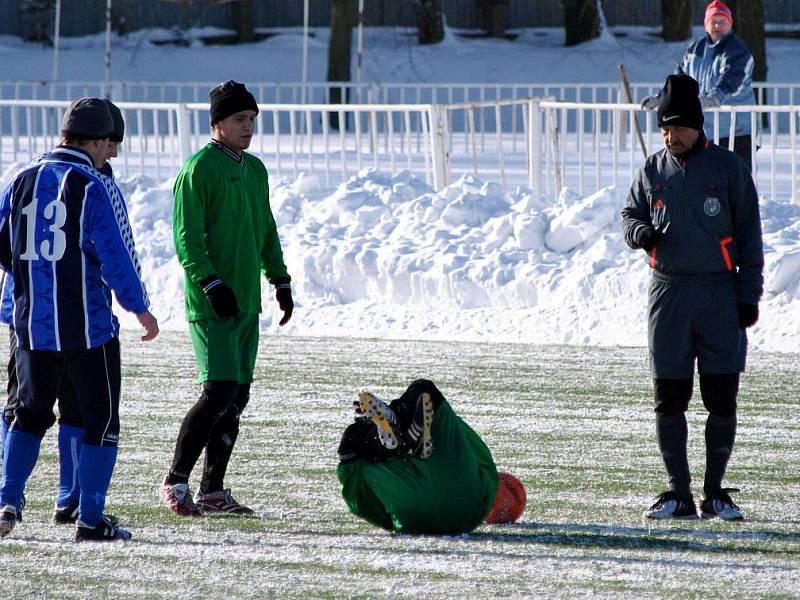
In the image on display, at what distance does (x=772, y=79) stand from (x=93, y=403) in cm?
2839

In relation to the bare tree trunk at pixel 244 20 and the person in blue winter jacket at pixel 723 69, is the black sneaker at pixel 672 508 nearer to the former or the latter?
the person in blue winter jacket at pixel 723 69

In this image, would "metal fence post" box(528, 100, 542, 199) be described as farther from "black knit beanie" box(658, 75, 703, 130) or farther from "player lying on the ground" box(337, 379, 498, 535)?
"player lying on the ground" box(337, 379, 498, 535)

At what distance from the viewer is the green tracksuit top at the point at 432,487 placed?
517 cm

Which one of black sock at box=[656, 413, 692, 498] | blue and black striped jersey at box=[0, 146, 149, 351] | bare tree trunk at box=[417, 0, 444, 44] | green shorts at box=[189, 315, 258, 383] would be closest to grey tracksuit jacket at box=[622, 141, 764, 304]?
black sock at box=[656, 413, 692, 498]

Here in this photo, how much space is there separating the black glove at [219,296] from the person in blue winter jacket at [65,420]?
23.6 inches

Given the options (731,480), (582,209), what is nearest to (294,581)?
(731,480)

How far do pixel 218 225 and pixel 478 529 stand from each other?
152 cm

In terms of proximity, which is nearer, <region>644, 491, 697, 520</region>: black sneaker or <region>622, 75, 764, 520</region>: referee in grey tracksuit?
<region>622, 75, 764, 520</region>: referee in grey tracksuit

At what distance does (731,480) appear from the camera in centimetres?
615

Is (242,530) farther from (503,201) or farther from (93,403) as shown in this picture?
(503,201)

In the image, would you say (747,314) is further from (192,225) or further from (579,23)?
(579,23)

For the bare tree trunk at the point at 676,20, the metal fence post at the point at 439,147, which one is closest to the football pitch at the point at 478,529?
the metal fence post at the point at 439,147

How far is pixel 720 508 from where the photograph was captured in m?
5.50

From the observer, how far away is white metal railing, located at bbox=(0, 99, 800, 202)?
12703 millimetres
